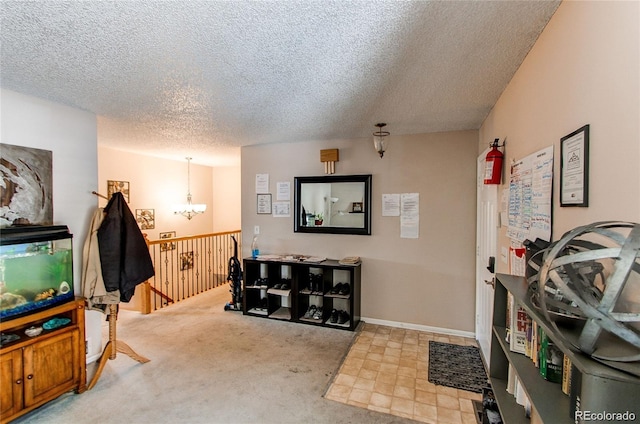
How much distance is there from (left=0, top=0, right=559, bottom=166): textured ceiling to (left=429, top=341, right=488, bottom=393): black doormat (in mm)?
2445

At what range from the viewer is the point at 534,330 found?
3.53ft

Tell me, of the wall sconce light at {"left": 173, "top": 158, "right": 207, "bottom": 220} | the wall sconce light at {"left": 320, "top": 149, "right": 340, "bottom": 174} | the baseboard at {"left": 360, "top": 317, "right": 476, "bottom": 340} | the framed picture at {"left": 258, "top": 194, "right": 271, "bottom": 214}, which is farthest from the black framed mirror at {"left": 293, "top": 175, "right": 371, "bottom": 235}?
the wall sconce light at {"left": 173, "top": 158, "right": 207, "bottom": 220}

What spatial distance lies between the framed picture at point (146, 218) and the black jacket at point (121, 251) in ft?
8.81

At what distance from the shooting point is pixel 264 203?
4.28 meters

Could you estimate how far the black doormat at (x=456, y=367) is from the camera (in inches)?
98.0

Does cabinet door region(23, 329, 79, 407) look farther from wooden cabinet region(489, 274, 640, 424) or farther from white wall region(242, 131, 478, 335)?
wooden cabinet region(489, 274, 640, 424)

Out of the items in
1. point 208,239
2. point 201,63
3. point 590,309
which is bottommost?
point 208,239

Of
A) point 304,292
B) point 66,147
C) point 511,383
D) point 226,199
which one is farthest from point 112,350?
point 226,199

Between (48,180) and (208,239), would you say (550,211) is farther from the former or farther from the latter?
(208,239)

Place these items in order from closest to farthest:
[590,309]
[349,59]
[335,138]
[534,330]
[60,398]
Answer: [590,309] → [534,330] → [349,59] → [60,398] → [335,138]

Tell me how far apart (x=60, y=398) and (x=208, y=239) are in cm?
403

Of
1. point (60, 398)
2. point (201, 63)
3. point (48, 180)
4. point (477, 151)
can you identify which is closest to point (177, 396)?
point (60, 398)

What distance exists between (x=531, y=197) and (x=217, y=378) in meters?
2.80

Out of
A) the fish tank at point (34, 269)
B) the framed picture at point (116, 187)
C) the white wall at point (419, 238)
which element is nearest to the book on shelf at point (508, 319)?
the white wall at point (419, 238)
